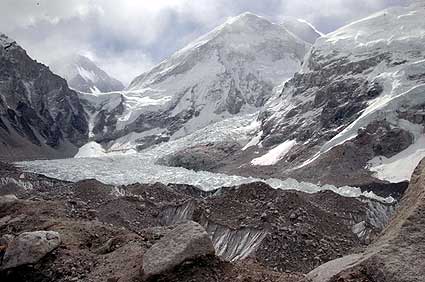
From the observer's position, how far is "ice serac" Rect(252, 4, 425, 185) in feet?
400

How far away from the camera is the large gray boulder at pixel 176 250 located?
36.8 feet

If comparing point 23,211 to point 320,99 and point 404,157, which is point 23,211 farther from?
point 320,99

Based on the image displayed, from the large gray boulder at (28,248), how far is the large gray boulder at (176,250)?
3.19 m

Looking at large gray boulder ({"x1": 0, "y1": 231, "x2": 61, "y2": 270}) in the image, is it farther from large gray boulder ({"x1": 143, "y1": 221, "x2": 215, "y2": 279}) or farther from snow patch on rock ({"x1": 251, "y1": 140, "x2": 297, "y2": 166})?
snow patch on rock ({"x1": 251, "y1": 140, "x2": 297, "y2": 166})

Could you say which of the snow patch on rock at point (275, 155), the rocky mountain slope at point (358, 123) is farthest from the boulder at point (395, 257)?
the snow patch on rock at point (275, 155)

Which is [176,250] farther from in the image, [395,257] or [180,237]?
[395,257]

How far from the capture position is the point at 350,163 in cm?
12306

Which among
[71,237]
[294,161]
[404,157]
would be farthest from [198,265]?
[294,161]

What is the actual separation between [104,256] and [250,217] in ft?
50.9

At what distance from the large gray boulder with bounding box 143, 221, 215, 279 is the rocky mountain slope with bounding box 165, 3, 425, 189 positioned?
100012 mm

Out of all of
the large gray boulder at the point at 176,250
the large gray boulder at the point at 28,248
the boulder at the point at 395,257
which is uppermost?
the large gray boulder at the point at 28,248

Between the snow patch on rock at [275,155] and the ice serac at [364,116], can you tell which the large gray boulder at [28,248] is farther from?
the snow patch on rock at [275,155]

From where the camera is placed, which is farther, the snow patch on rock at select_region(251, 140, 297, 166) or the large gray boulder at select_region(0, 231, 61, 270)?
the snow patch on rock at select_region(251, 140, 297, 166)

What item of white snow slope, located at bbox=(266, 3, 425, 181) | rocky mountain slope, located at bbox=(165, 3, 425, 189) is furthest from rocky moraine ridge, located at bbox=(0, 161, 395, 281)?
rocky mountain slope, located at bbox=(165, 3, 425, 189)
